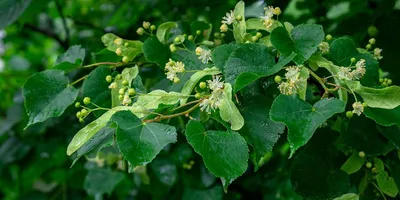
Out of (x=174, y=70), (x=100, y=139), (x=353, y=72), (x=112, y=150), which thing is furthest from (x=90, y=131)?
(x=112, y=150)

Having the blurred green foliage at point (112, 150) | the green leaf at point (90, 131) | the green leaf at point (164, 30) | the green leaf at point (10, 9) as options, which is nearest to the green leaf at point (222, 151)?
the green leaf at point (90, 131)

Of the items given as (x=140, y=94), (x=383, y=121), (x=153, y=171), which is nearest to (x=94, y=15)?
(x=153, y=171)

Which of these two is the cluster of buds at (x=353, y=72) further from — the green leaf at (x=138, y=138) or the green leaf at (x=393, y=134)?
the green leaf at (x=138, y=138)

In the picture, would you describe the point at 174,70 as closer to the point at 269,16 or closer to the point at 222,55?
the point at 222,55

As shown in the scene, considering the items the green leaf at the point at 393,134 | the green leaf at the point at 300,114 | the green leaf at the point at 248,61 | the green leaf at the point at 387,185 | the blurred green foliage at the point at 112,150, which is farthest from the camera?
the blurred green foliage at the point at 112,150

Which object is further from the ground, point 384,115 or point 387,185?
point 384,115

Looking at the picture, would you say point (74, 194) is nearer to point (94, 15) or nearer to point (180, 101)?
point (94, 15)

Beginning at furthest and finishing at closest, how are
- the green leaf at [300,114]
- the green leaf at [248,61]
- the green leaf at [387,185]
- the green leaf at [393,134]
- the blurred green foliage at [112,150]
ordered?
the blurred green foliage at [112,150] → the green leaf at [387,185] → the green leaf at [393,134] → the green leaf at [248,61] → the green leaf at [300,114]
